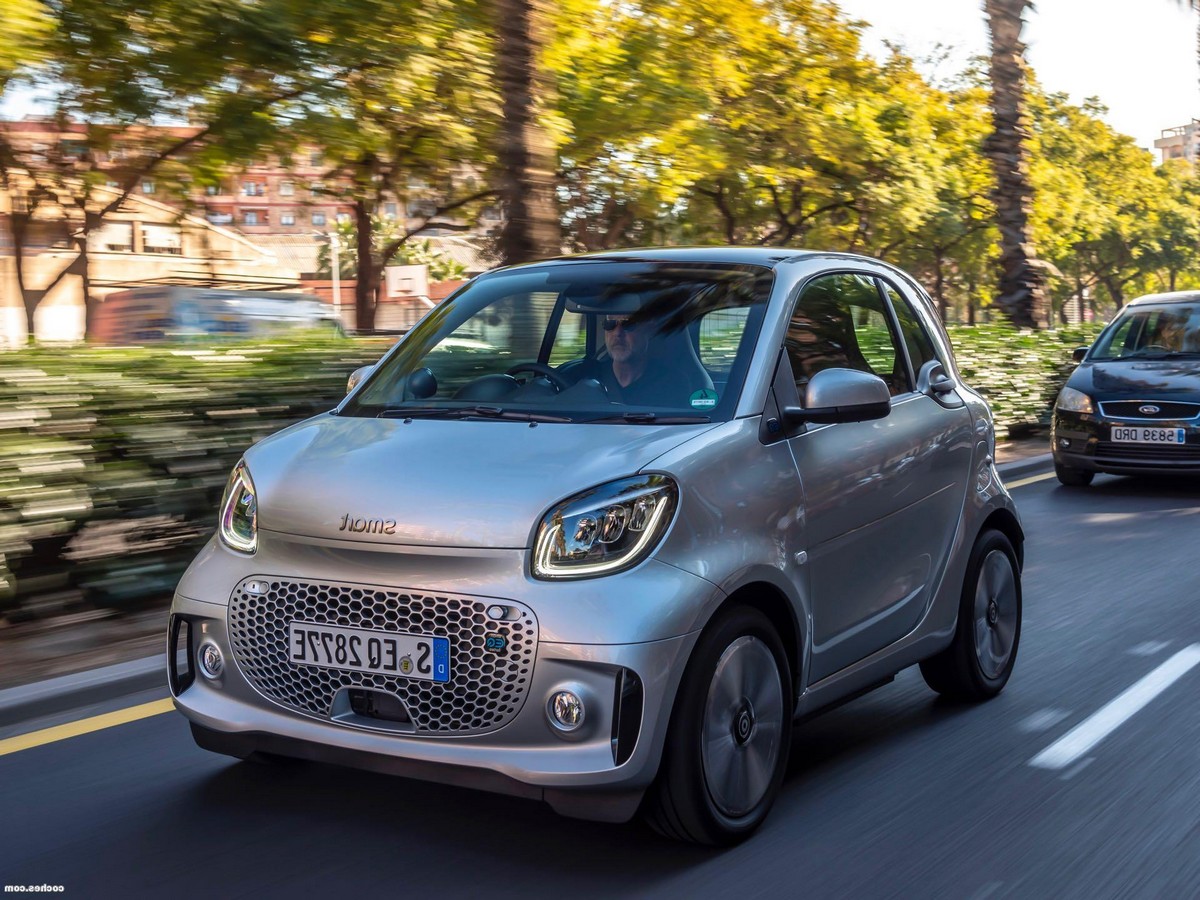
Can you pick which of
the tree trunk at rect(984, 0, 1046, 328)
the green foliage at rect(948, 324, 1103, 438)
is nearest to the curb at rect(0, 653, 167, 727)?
the green foliage at rect(948, 324, 1103, 438)

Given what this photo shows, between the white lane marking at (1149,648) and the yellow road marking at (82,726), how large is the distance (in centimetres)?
401

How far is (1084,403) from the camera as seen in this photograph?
40.3 ft

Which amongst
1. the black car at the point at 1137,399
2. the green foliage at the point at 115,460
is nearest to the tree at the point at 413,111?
the black car at the point at 1137,399

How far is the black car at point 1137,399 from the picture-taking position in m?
11.8

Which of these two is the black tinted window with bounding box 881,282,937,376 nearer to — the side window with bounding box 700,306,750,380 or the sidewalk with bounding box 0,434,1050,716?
the side window with bounding box 700,306,750,380

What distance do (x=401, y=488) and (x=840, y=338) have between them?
1780mm

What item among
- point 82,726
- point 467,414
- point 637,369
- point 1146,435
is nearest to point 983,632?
point 637,369

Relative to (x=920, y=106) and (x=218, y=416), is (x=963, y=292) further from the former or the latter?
(x=218, y=416)

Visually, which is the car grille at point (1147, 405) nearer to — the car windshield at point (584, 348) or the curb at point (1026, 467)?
the curb at point (1026, 467)

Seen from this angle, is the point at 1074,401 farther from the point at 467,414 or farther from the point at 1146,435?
the point at 467,414

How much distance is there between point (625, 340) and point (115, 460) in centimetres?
331

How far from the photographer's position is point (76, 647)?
6.18 meters

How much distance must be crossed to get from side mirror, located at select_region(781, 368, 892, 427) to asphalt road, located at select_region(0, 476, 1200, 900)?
1.13 meters

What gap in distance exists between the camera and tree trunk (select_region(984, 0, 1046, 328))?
18.7 meters
